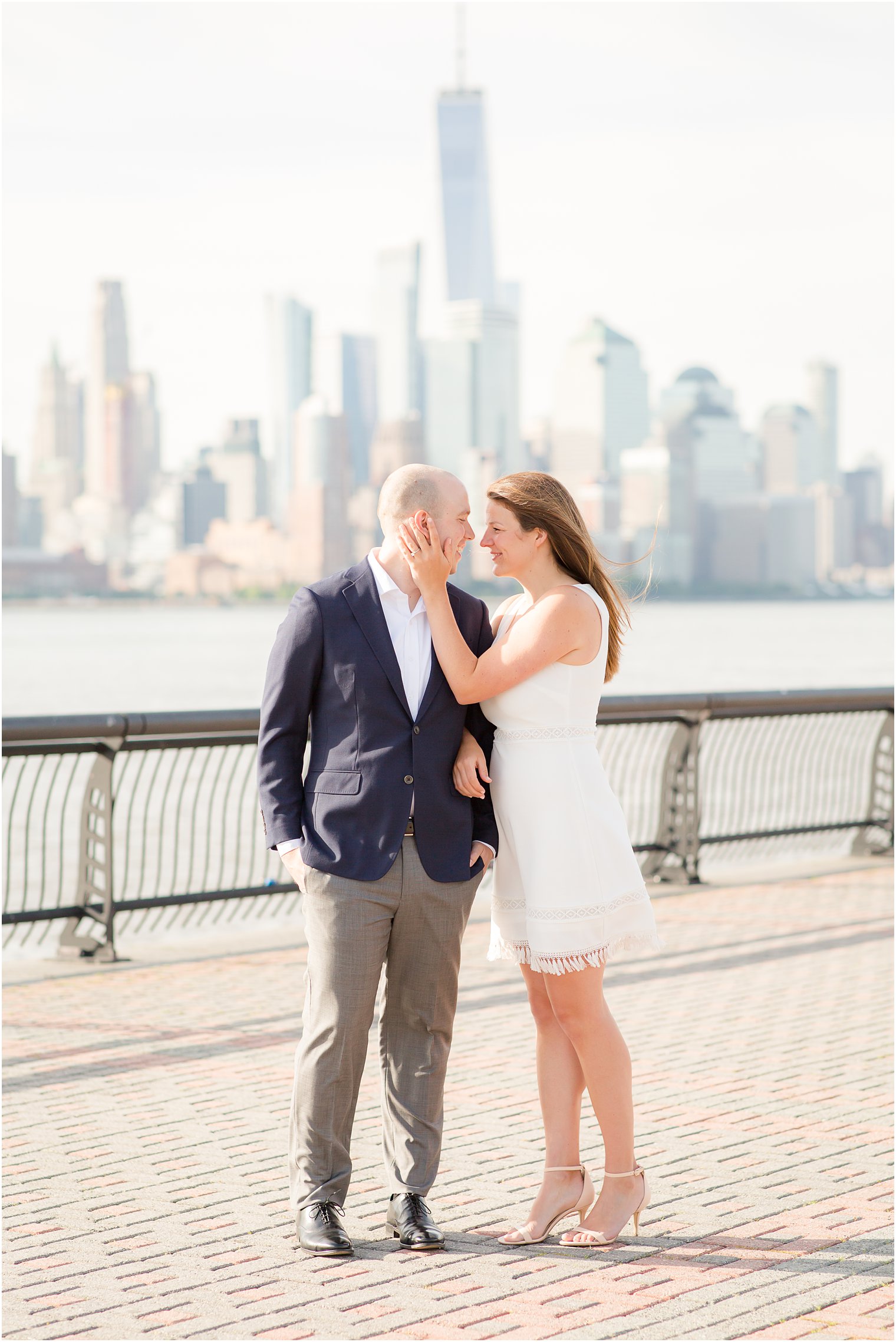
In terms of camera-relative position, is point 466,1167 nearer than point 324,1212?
No

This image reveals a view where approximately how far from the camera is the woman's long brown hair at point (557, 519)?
4125 millimetres

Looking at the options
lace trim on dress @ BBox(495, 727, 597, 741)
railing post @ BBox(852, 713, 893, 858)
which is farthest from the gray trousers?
railing post @ BBox(852, 713, 893, 858)

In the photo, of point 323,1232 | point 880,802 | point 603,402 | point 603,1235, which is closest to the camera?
point 323,1232

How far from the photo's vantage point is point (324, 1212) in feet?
13.2

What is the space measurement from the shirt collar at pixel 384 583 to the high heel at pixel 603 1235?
156cm

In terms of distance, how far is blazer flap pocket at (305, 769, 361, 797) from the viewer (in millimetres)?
3910

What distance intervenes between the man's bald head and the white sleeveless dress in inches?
16.8

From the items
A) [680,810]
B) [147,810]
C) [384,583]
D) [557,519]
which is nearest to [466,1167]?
[384,583]

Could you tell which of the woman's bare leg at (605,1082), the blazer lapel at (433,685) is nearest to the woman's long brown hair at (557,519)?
the blazer lapel at (433,685)

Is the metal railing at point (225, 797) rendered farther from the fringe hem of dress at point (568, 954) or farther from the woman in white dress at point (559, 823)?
the fringe hem of dress at point (568, 954)

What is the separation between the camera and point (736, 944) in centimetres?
857

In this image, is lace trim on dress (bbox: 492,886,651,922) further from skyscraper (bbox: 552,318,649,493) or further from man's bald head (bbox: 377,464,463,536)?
skyscraper (bbox: 552,318,649,493)

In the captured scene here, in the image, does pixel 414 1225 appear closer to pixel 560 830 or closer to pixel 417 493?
pixel 560 830

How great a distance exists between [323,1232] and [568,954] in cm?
93
